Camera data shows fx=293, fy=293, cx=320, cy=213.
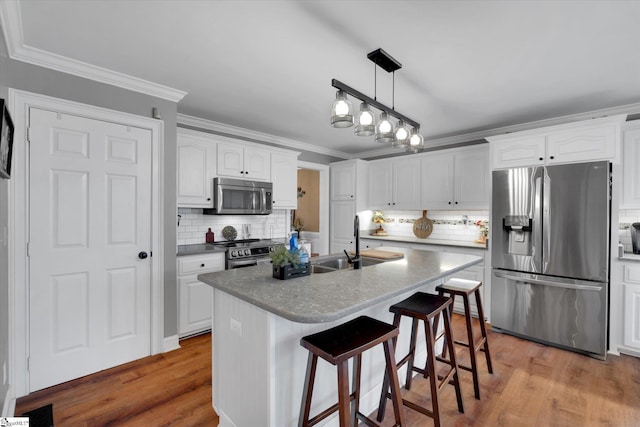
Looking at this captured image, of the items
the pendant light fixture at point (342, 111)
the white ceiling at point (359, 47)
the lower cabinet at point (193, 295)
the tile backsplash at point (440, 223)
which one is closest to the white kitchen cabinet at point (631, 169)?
the white ceiling at point (359, 47)

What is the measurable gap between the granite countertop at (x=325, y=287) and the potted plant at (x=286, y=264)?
4 centimetres

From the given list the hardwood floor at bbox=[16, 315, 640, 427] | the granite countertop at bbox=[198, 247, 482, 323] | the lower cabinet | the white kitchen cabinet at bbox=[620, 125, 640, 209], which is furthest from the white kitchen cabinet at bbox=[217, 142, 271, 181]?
the white kitchen cabinet at bbox=[620, 125, 640, 209]

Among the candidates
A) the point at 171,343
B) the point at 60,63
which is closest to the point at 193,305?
the point at 171,343

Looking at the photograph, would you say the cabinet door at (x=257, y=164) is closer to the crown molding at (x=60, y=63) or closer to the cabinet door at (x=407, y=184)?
the crown molding at (x=60, y=63)

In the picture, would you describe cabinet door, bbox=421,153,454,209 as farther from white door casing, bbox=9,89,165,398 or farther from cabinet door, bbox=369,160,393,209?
white door casing, bbox=9,89,165,398

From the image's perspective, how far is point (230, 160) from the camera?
3.69 metres

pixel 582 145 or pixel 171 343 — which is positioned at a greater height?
pixel 582 145

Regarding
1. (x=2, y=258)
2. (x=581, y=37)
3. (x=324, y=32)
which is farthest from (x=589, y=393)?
(x=2, y=258)

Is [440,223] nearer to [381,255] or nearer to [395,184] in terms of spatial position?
[395,184]

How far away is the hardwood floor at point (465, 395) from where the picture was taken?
1.94m

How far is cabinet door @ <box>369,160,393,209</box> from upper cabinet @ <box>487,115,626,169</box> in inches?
66.9

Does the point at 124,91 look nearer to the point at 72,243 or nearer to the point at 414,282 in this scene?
the point at 72,243

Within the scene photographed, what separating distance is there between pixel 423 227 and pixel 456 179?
3.16 feet

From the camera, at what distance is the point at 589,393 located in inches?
88.1
